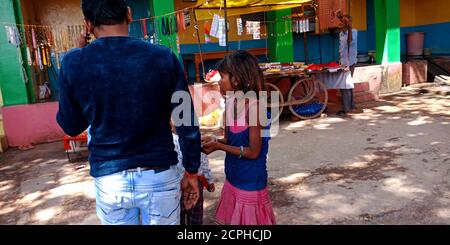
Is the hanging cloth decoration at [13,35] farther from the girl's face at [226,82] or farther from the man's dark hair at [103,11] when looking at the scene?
the man's dark hair at [103,11]

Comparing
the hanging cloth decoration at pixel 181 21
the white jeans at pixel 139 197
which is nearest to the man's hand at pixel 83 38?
the white jeans at pixel 139 197

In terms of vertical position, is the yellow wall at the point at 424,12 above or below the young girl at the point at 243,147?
above

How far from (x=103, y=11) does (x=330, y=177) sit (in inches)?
127

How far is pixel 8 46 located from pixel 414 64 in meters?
9.28

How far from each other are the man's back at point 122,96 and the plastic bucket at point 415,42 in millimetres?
11318

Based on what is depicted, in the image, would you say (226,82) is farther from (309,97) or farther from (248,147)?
(309,97)

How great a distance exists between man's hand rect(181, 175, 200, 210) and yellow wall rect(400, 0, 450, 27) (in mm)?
11798

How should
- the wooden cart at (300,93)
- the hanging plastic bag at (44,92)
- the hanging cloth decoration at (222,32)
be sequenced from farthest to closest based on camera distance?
the hanging plastic bag at (44,92) < the wooden cart at (300,93) < the hanging cloth decoration at (222,32)

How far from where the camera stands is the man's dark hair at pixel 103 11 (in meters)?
1.61

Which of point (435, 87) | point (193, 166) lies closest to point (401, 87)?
point (435, 87)

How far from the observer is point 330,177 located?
4211 millimetres

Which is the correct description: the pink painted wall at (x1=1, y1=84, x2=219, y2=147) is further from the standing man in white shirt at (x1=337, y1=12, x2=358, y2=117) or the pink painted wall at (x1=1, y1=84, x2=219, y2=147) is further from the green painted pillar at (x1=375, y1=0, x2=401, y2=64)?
the green painted pillar at (x1=375, y1=0, x2=401, y2=64)

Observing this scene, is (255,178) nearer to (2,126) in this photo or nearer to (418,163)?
(418,163)

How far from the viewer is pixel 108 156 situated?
1656 millimetres
